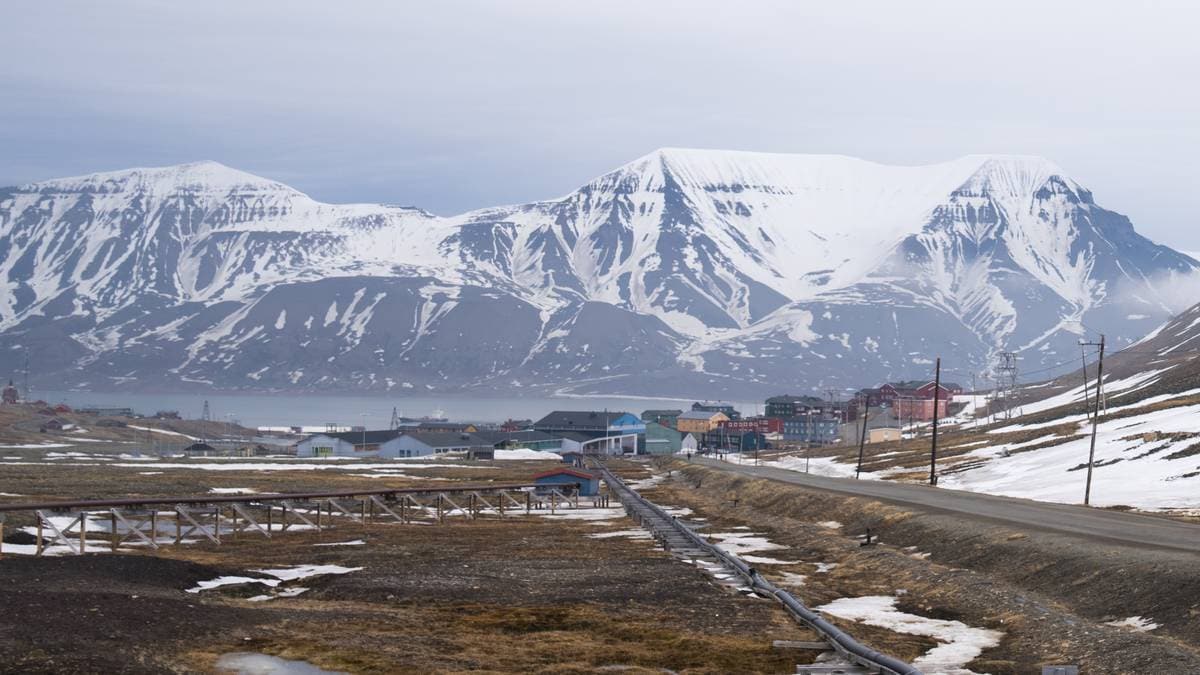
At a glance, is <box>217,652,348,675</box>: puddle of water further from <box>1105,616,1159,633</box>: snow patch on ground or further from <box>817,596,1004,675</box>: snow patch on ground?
<box>1105,616,1159,633</box>: snow patch on ground

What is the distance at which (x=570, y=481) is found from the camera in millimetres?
93875

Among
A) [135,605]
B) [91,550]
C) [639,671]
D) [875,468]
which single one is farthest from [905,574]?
[875,468]

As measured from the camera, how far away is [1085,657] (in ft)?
88.5

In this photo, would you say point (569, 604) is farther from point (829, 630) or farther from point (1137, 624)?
point (1137, 624)

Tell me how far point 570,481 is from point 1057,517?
44.2m

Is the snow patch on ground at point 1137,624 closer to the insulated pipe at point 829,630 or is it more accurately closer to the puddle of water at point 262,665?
the insulated pipe at point 829,630

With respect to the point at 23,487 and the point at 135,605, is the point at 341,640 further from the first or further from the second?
the point at 23,487

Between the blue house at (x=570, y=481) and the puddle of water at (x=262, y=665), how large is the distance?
211ft

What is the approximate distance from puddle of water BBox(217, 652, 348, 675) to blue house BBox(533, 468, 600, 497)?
6420cm

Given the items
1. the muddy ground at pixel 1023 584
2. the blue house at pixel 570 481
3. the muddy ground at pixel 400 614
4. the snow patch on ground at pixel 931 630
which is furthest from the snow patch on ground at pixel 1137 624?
the blue house at pixel 570 481

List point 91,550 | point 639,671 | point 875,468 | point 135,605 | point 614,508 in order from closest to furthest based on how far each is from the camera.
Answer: point 639,671, point 135,605, point 91,550, point 614,508, point 875,468

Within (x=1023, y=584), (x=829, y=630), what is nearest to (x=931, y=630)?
(x=829, y=630)

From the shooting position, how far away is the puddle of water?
2572 centimetres

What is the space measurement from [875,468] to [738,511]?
49.6 meters
